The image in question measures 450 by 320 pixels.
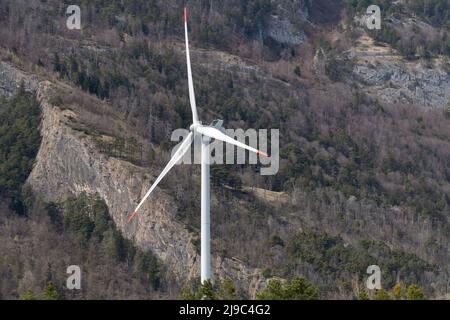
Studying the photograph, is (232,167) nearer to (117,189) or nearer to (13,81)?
(117,189)

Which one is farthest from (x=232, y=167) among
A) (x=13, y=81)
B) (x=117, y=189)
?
(x=13, y=81)

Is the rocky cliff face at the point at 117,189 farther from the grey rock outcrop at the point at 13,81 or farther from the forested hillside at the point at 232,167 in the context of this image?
the grey rock outcrop at the point at 13,81

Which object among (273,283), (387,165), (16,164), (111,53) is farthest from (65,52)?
(273,283)

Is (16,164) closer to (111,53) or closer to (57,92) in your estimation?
(57,92)

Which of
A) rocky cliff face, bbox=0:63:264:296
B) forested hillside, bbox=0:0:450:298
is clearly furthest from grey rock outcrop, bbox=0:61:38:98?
rocky cliff face, bbox=0:63:264:296

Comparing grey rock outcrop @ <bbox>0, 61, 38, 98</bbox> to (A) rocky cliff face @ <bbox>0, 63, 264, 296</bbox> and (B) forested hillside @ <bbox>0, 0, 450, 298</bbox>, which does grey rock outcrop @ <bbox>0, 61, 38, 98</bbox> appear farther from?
(A) rocky cliff face @ <bbox>0, 63, 264, 296</bbox>

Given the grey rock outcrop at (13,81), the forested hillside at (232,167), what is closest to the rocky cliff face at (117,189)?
the forested hillside at (232,167)
